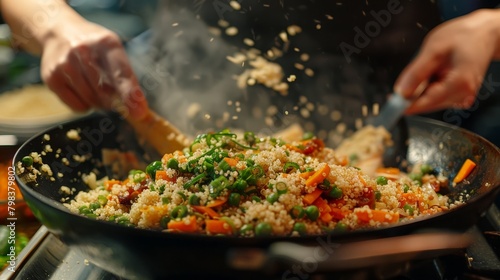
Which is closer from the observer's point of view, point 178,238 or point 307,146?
point 178,238

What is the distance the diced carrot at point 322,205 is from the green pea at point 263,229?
232mm

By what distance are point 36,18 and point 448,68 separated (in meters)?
1.99

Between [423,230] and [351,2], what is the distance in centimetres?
193

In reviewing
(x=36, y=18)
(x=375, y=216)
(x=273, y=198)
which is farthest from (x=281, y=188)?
(x=36, y=18)

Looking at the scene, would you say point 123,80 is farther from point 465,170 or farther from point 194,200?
point 465,170

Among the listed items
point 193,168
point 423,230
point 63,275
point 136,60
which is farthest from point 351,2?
point 63,275

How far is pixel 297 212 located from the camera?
145 centimetres

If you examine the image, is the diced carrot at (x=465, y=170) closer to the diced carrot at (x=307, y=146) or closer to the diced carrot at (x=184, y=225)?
the diced carrot at (x=307, y=146)

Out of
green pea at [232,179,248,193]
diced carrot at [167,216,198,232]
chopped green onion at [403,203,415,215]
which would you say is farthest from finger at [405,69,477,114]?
diced carrot at [167,216,198,232]

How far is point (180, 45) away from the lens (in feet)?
9.99

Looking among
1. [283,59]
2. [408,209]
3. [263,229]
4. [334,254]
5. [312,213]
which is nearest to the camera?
[334,254]

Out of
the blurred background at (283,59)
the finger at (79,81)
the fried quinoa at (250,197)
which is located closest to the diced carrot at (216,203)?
the fried quinoa at (250,197)

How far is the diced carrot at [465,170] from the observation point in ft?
6.56

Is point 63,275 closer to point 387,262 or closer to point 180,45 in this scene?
point 387,262
